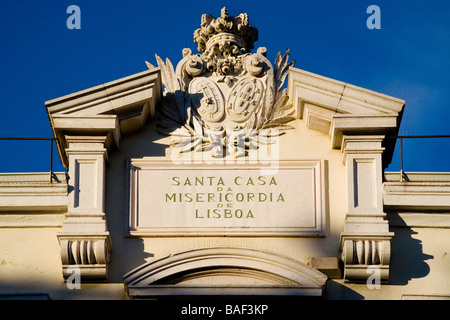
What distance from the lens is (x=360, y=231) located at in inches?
933

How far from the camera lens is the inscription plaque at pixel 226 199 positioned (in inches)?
947

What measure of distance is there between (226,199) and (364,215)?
204cm

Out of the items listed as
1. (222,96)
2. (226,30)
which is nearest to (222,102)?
(222,96)

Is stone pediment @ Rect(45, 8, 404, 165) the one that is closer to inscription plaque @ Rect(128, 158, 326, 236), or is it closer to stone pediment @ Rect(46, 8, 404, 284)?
stone pediment @ Rect(46, 8, 404, 284)

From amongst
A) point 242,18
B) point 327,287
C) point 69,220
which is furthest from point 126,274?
point 242,18

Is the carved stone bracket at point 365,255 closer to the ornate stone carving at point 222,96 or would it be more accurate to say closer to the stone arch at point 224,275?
the stone arch at point 224,275

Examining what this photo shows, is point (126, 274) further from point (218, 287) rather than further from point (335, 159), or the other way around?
point (335, 159)

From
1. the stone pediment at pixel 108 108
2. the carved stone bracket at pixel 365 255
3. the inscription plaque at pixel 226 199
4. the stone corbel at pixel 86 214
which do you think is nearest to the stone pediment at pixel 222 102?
the stone pediment at pixel 108 108

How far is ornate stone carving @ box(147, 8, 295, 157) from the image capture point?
81.3 ft

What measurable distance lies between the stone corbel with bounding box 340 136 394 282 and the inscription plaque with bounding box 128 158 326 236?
459 millimetres

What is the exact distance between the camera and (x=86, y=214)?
23891 millimetres

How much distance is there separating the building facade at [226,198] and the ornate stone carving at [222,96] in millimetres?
22

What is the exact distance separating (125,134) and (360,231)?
3901 millimetres

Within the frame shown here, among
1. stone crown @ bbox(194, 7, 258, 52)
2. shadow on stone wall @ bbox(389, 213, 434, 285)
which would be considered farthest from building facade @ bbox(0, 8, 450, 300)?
stone crown @ bbox(194, 7, 258, 52)
